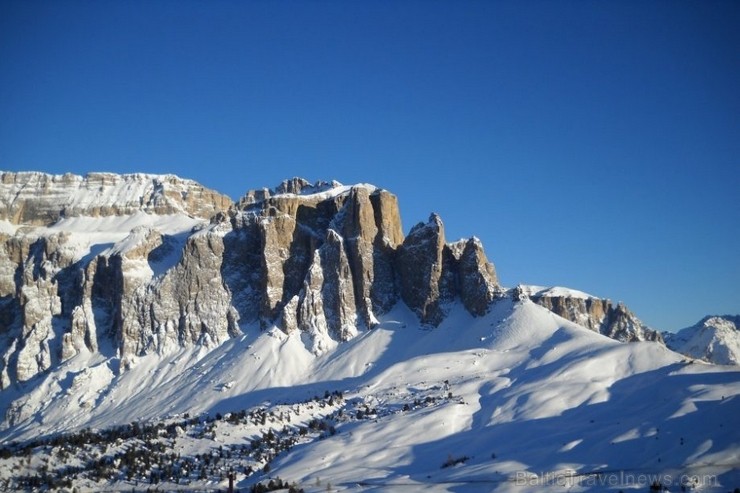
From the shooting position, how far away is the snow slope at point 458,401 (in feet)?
256

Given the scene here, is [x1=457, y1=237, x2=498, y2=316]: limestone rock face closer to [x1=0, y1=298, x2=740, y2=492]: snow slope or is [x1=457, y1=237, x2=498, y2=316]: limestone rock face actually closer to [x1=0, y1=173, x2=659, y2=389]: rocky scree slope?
[x1=0, y1=173, x2=659, y2=389]: rocky scree slope

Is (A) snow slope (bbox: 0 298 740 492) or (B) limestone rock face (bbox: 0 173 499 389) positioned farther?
(B) limestone rock face (bbox: 0 173 499 389)

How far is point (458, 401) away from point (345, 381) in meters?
40.9

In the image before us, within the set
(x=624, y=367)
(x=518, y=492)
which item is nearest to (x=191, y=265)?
(x=624, y=367)

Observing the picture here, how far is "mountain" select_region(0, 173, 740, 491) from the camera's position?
86688 millimetres

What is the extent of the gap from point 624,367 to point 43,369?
144754 millimetres

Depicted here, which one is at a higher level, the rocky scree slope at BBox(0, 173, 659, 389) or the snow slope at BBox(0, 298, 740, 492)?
the rocky scree slope at BBox(0, 173, 659, 389)

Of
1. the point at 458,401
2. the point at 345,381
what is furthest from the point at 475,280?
the point at 458,401

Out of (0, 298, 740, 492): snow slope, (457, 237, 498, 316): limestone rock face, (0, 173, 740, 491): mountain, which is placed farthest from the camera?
(457, 237, 498, 316): limestone rock face

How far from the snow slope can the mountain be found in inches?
18.1

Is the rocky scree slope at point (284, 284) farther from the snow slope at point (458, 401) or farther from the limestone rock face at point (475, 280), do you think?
the snow slope at point (458, 401)

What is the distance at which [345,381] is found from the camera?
155 metres

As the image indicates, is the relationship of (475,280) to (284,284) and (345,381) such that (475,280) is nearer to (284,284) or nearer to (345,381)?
(345,381)

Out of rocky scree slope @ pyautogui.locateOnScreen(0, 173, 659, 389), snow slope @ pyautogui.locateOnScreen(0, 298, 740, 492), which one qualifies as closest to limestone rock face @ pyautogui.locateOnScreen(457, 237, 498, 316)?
rocky scree slope @ pyautogui.locateOnScreen(0, 173, 659, 389)
